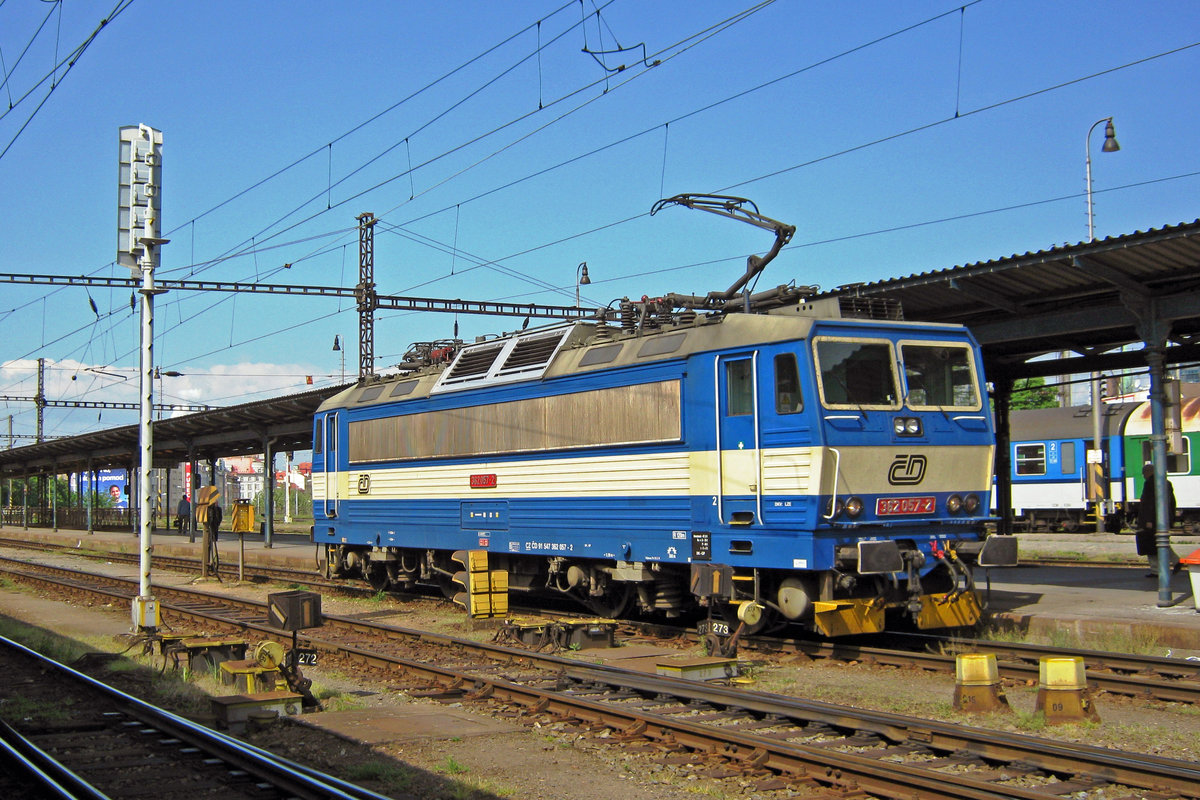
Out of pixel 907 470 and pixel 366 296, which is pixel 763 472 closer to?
pixel 907 470

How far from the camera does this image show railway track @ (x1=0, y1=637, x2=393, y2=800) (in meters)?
7.03

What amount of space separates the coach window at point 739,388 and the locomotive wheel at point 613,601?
11.3 feet

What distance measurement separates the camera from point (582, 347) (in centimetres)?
1462

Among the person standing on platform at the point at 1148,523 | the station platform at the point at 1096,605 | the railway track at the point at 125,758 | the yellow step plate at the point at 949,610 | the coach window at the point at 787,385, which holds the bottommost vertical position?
the railway track at the point at 125,758

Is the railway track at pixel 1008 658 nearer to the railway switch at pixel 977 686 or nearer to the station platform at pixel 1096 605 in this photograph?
the station platform at pixel 1096 605

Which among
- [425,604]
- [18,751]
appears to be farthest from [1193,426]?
[18,751]

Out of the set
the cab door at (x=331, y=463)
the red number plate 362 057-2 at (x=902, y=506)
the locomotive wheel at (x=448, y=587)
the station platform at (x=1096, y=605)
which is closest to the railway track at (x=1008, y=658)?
the station platform at (x=1096, y=605)

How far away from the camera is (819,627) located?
1131cm

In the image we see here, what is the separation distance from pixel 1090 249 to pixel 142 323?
11624 mm

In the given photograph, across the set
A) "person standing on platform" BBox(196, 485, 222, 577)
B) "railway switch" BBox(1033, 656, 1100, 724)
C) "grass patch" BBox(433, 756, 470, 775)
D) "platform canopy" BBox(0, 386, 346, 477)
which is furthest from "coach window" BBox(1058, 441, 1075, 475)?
"grass patch" BBox(433, 756, 470, 775)

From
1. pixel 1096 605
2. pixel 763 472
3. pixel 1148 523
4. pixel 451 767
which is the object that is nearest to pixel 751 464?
pixel 763 472

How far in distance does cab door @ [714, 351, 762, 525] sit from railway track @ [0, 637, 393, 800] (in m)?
5.81

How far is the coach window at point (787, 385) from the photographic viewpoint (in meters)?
11.4

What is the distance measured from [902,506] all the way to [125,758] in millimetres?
7752
